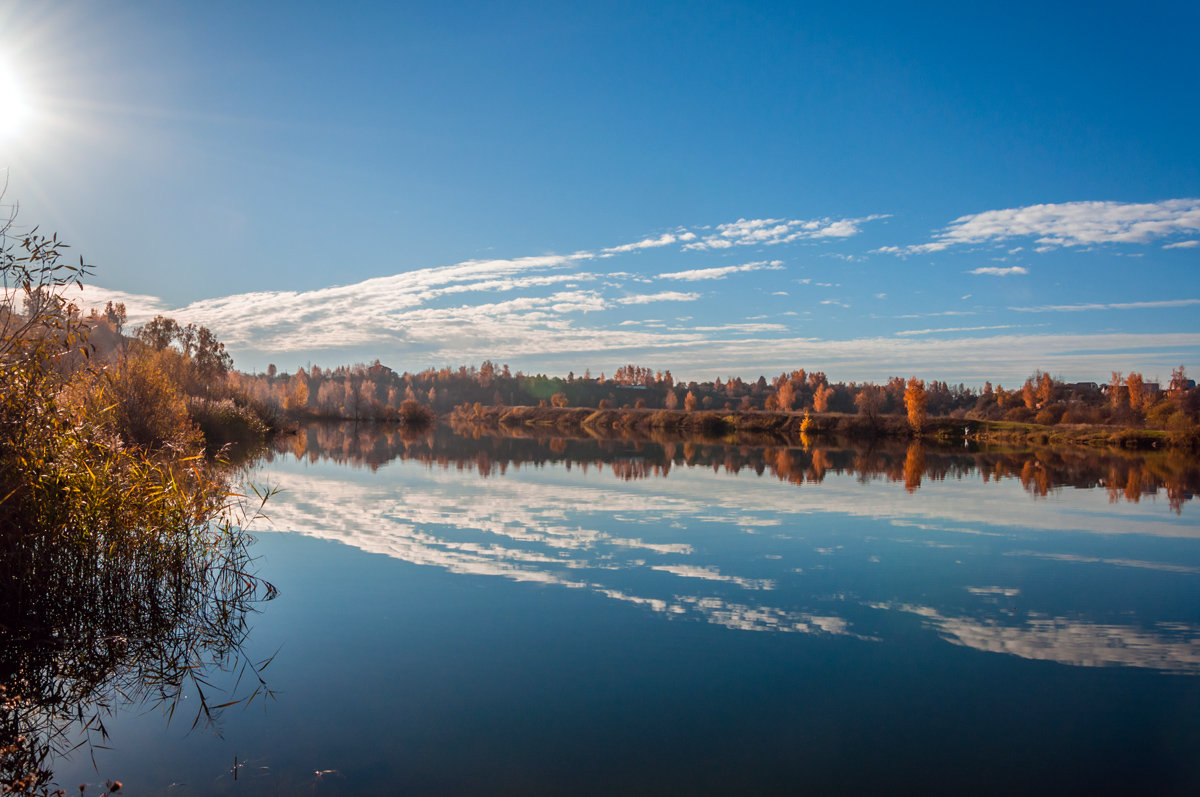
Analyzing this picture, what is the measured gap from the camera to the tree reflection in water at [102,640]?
18.3 ft

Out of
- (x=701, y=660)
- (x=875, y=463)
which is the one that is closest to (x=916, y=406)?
(x=875, y=463)

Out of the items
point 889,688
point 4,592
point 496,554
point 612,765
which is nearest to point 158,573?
point 4,592

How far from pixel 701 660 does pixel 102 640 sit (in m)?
6.26

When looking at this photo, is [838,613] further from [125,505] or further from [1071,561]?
[125,505]

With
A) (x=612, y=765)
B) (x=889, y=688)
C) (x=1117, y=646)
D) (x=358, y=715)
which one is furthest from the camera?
(x=1117, y=646)

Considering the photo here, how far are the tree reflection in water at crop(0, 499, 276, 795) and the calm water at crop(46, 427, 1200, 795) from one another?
1.05 feet

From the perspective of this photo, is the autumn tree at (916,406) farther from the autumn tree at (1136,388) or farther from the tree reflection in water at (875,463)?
the autumn tree at (1136,388)

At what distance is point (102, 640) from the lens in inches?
285

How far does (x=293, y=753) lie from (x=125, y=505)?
4576 millimetres

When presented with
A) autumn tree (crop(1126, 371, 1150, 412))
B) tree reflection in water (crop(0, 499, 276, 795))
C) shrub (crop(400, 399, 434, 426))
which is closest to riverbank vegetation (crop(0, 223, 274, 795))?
tree reflection in water (crop(0, 499, 276, 795))

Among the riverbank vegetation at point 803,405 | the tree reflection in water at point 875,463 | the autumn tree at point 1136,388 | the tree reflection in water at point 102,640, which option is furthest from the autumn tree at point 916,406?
the tree reflection in water at point 102,640

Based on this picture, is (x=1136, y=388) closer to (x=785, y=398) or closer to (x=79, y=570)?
(x=785, y=398)

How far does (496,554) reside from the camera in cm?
1187

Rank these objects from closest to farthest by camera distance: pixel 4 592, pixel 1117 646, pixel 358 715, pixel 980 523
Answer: pixel 358 715 < pixel 4 592 < pixel 1117 646 < pixel 980 523
